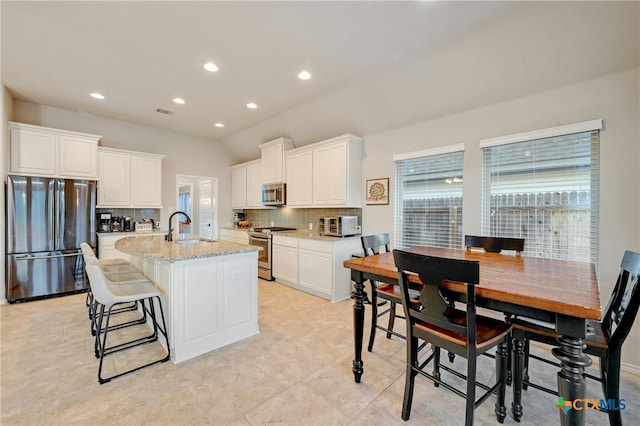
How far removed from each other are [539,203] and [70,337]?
16.7 ft

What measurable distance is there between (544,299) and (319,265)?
3.01 m

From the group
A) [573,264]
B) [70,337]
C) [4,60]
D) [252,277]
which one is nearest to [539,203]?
[573,264]

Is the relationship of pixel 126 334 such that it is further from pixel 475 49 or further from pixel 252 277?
pixel 475 49

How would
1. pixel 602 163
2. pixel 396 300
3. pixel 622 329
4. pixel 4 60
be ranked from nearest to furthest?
pixel 622 329 < pixel 396 300 < pixel 602 163 < pixel 4 60

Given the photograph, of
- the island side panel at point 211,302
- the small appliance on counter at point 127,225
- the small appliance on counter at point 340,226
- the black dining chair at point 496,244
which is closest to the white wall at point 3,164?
the small appliance on counter at point 127,225

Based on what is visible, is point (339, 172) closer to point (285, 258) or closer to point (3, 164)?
point (285, 258)

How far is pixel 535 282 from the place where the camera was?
1.57m

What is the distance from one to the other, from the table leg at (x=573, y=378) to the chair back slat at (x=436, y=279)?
0.39 metres

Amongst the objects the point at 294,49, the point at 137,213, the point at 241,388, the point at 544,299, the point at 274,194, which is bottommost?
the point at 241,388

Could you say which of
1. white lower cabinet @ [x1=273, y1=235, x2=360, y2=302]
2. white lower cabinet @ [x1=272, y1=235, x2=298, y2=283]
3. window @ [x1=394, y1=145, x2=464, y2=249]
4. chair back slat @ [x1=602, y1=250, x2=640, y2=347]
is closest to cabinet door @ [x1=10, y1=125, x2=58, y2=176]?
white lower cabinet @ [x1=272, y1=235, x2=298, y2=283]

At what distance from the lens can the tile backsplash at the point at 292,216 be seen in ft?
15.8

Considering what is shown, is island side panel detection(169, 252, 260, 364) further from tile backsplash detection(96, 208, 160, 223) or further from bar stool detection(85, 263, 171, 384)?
tile backsplash detection(96, 208, 160, 223)

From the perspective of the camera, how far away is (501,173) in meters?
3.11

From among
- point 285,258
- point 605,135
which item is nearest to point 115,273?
point 285,258
